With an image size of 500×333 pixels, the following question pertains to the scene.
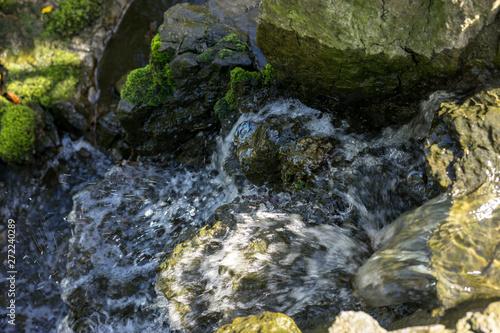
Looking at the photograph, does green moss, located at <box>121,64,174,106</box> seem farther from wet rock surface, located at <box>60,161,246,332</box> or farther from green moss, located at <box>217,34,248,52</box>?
wet rock surface, located at <box>60,161,246,332</box>

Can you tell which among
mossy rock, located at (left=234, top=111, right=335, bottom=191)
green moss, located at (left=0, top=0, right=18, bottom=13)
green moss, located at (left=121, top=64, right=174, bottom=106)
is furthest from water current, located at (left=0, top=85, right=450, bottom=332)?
green moss, located at (left=0, top=0, right=18, bottom=13)

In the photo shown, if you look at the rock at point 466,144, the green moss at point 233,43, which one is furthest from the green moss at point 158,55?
the rock at point 466,144

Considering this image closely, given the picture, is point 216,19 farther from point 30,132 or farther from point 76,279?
point 76,279

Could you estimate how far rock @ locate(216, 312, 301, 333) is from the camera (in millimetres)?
2566

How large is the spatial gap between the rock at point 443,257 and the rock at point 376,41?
1.39m

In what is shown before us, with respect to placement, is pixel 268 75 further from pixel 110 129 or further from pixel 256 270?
pixel 110 129

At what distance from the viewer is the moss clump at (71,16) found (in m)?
Result: 7.43

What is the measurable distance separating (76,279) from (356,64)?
4.82m

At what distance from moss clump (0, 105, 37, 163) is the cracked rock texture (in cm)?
479

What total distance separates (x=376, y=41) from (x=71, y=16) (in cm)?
640

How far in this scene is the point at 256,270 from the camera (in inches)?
146

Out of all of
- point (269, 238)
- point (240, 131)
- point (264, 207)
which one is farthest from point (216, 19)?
point (269, 238)

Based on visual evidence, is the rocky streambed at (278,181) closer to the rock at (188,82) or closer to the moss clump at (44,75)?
the rock at (188,82)

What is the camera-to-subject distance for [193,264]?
3.95 meters
